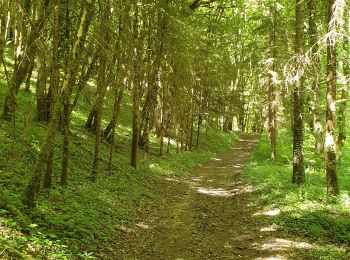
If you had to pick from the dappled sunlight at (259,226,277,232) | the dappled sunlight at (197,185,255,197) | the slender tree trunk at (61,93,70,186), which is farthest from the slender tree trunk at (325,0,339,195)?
the slender tree trunk at (61,93,70,186)

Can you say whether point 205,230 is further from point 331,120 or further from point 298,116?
point 298,116

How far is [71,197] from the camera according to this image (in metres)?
9.70

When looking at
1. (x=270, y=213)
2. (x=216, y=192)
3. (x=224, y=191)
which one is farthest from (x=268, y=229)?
(x=224, y=191)

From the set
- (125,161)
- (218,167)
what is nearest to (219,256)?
(125,161)

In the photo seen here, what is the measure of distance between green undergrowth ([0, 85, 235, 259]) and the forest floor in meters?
0.60

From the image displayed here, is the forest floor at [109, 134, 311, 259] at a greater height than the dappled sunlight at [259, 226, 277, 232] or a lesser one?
lesser

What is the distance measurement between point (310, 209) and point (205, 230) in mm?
3422

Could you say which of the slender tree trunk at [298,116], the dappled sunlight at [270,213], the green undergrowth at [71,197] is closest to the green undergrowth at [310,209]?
the dappled sunlight at [270,213]

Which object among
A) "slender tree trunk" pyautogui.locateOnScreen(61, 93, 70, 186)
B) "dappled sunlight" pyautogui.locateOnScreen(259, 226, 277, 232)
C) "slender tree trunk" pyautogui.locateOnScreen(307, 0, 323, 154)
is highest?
"slender tree trunk" pyautogui.locateOnScreen(307, 0, 323, 154)

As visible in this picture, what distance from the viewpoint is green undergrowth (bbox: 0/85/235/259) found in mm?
6215

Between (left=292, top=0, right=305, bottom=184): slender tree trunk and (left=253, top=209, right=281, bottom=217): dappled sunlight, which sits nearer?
(left=253, top=209, right=281, bottom=217): dappled sunlight

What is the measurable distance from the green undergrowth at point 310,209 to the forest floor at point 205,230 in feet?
1.25

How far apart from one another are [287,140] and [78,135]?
19.1m

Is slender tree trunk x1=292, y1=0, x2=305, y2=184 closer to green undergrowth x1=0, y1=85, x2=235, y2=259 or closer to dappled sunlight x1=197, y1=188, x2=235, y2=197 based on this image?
dappled sunlight x1=197, y1=188, x2=235, y2=197
